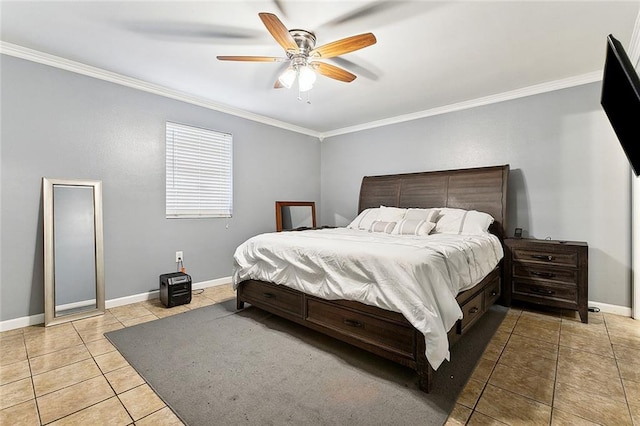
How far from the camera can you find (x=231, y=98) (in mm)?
3832

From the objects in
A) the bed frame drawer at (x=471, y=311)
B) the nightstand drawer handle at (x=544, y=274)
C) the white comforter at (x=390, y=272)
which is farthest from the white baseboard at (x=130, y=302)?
the bed frame drawer at (x=471, y=311)

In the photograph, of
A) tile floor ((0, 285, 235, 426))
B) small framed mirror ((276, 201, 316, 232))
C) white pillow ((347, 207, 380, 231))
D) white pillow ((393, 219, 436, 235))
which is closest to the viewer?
tile floor ((0, 285, 235, 426))

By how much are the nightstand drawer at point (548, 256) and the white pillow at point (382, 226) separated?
133 cm

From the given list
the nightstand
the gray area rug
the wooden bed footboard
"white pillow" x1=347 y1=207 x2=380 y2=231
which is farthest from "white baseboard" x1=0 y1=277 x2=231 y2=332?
the nightstand

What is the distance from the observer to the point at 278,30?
1.94 meters

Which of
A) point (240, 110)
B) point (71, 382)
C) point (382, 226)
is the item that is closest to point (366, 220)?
point (382, 226)

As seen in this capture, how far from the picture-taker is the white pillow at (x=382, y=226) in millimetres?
3523

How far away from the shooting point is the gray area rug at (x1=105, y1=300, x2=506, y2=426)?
159cm

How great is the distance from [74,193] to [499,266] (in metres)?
4.56

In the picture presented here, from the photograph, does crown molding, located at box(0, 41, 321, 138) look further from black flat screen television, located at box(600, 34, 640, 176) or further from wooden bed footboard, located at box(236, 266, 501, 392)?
black flat screen television, located at box(600, 34, 640, 176)

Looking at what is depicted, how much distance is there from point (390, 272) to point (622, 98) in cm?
137

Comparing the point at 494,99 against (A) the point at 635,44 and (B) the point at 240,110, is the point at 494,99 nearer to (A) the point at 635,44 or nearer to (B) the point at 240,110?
(A) the point at 635,44

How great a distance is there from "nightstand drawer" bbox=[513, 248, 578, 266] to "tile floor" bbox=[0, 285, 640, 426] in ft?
1.93

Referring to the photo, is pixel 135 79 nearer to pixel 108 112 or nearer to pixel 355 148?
pixel 108 112
